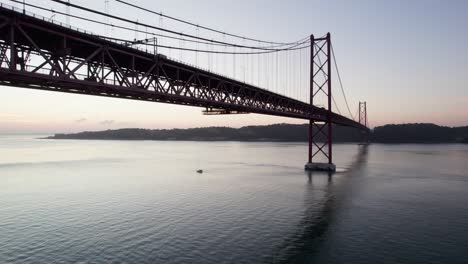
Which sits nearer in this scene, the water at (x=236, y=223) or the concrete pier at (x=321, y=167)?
the water at (x=236, y=223)

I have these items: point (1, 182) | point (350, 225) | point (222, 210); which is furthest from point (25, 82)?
point (1, 182)

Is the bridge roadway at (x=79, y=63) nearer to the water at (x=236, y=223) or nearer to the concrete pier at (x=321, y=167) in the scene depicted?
the water at (x=236, y=223)

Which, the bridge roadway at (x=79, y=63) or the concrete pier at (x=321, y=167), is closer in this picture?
the bridge roadway at (x=79, y=63)

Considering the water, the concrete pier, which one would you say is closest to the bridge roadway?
the water

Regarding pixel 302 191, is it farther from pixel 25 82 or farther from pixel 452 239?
pixel 25 82

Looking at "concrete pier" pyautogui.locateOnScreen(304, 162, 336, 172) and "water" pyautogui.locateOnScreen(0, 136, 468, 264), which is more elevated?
"concrete pier" pyautogui.locateOnScreen(304, 162, 336, 172)

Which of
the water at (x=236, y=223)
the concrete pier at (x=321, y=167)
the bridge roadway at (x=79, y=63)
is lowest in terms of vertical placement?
the water at (x=236, y=223)

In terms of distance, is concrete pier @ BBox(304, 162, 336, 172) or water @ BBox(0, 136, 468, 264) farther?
concrete pier @ BBox(304, 162, 336, 172)

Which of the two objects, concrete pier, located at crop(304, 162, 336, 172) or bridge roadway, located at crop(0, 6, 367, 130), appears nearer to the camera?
bridge roadway, located at crop(0, 6, 367, 130)

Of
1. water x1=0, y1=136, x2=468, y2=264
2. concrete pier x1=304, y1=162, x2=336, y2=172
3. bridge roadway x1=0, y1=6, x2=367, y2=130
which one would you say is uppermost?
bridge roadway x1=0, y1=6, x2=367, y2=130

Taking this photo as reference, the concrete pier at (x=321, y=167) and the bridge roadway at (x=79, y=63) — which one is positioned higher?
the bridge roadway at (x=79, y=63)

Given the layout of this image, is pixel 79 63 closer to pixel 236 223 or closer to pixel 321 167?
pixel 236 223

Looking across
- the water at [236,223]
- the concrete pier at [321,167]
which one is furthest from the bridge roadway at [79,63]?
the concrete pier at [321,167]

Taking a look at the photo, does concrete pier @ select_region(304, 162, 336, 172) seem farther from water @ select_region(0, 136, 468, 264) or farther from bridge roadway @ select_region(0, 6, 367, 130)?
bridge roadway @ select_region(0, 6, 367, 130)
